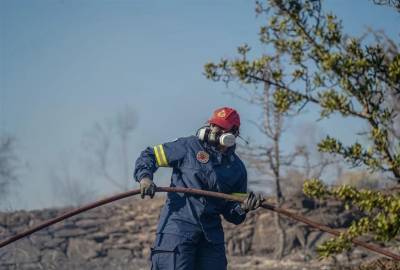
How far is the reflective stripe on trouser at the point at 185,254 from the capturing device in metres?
5.27

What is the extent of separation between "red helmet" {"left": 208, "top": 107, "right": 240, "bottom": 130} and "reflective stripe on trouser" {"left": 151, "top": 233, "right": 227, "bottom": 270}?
96 cm

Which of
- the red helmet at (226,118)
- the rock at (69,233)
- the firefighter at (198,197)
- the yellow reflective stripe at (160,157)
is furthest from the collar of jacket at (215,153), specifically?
the rock at (69,233)

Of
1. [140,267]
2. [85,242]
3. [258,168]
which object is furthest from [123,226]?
[258,168]

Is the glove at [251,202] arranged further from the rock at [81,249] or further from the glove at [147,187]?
the rock at [81,249]

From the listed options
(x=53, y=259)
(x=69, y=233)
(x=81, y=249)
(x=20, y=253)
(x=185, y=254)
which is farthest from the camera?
(x=69, y=233)

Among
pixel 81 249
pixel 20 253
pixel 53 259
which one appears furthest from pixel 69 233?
pixel 20 253

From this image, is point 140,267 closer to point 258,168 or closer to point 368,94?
point 258,168

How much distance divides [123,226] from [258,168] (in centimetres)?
380

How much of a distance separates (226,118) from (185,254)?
1196 mm

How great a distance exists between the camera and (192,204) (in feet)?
17.8

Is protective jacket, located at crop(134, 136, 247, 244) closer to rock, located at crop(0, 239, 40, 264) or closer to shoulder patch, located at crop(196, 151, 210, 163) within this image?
shoulder patch, located at crop(196, 151, 210, 163)

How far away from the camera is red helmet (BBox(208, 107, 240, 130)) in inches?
220

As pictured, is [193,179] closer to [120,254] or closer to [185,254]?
[185,254]

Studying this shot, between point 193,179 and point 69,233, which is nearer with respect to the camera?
point 193,179
